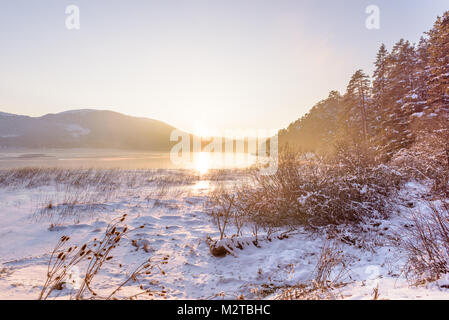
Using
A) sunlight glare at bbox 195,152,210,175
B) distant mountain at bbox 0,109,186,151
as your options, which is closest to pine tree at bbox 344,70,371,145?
sunlight glare at bbox 195,152,210,175

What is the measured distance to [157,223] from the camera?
7.12 meters

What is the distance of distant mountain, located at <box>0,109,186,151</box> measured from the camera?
115438mm

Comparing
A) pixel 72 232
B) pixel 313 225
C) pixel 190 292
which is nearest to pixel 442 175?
pixel 313 225

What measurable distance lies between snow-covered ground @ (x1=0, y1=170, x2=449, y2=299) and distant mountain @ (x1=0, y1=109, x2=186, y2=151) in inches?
5125

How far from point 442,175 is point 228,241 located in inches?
255

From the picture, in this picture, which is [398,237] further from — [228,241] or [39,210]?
[39,210]

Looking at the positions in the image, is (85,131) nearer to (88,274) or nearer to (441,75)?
(441,75)

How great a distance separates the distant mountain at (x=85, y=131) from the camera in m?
115

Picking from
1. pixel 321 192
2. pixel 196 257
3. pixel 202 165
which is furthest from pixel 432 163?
pixel 202 165

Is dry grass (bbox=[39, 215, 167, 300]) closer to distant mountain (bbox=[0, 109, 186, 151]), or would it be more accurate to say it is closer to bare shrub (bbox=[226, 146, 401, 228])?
bare shrub (bbox=[226, 146, 401, 228])

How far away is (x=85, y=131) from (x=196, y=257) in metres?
173

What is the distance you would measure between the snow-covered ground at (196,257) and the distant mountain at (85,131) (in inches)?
5125

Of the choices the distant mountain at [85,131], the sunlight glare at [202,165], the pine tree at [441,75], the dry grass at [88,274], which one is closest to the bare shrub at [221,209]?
the dry grass at [88,274]

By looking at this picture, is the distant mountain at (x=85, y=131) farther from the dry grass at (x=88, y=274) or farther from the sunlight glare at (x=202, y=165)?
the dry grass at (x=88, y=274)
